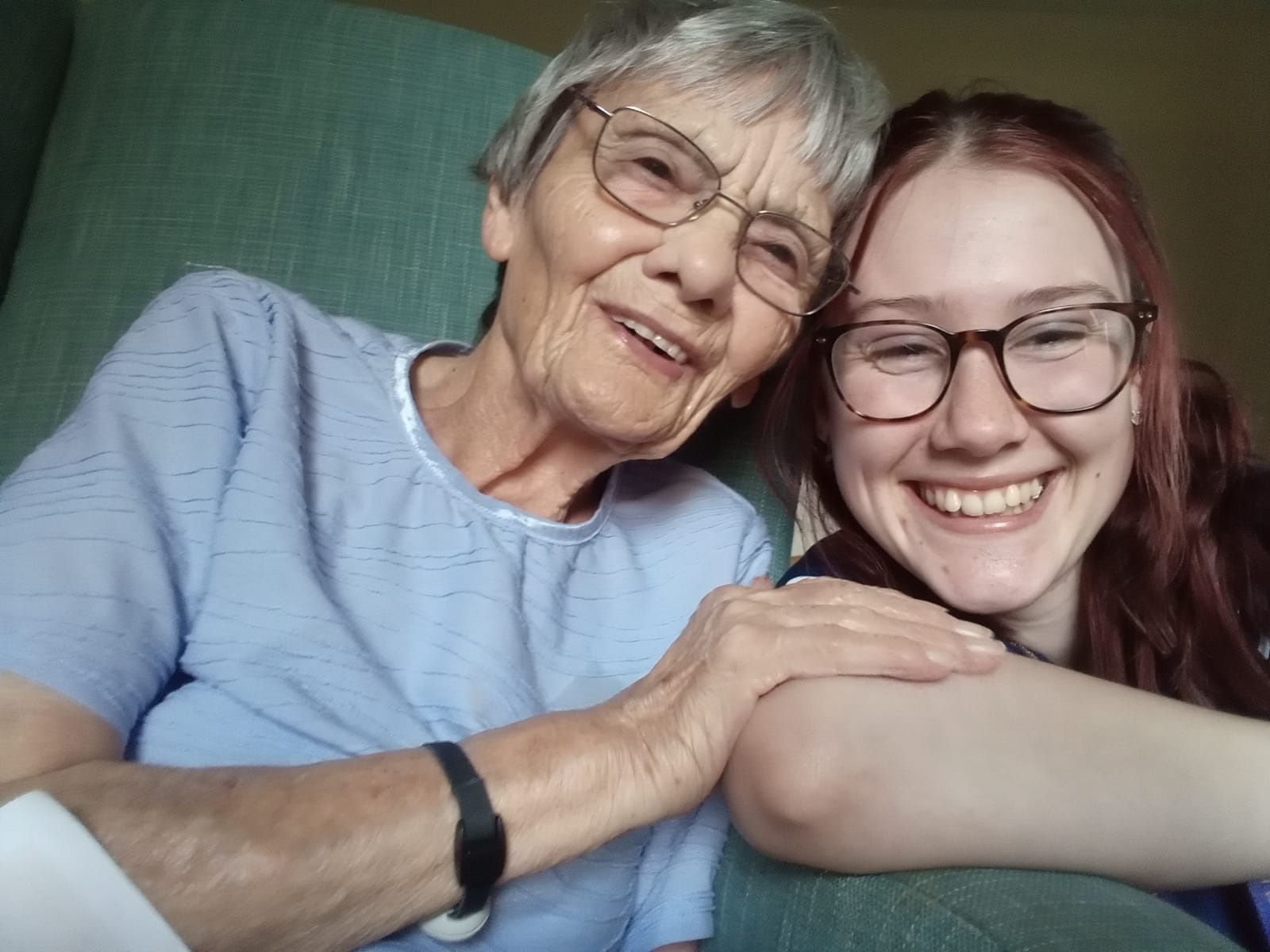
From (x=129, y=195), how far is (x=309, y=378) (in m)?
0.66

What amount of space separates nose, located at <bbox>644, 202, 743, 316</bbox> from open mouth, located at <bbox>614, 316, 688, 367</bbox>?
0.05 m

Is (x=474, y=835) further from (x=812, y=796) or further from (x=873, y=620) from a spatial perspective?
(x=873, y=620)

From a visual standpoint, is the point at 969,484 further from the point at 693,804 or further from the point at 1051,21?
the point at 1051,21

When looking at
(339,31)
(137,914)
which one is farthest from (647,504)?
(339,31)

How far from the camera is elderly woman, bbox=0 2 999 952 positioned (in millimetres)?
667

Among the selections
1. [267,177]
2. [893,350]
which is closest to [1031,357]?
[893,350]

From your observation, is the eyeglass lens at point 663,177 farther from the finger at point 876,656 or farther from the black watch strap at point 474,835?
the black watch strap at point 474,835

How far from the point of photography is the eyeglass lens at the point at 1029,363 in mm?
934

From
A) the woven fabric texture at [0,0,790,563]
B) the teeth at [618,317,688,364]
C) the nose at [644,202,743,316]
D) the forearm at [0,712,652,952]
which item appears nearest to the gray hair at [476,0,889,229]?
the nose at [644,202,743,316]

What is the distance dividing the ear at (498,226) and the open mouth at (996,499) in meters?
0.61

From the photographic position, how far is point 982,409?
0.92 metres

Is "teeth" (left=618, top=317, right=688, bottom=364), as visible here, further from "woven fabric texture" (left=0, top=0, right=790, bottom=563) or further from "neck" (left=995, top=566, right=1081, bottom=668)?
"neck" (left=995, top=566, right=1081, bottom=668)

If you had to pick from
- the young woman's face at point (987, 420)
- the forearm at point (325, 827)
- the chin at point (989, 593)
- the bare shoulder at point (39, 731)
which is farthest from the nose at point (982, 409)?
the bare shoulder at point (39, 731)

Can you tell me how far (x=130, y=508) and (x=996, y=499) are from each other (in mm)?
895
